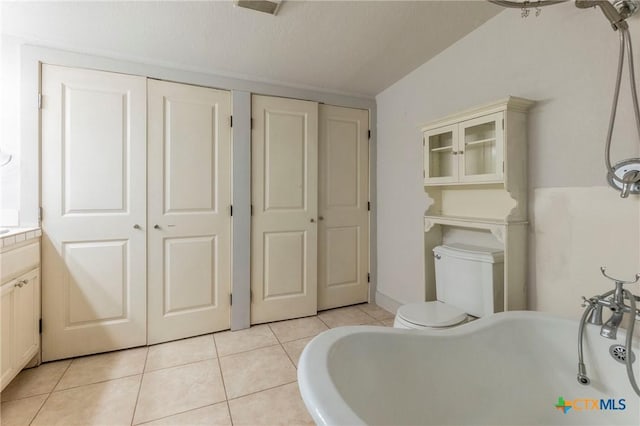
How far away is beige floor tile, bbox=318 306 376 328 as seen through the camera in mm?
2668

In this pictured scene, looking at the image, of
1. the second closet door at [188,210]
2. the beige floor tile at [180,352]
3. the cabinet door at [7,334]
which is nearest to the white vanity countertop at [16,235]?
the cabinet door at [7,334]

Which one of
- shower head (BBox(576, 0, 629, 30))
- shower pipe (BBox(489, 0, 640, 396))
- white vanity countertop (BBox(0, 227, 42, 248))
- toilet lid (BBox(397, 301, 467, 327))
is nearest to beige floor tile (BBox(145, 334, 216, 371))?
white vanity countertop (BBox(0, 227, 42, 248))

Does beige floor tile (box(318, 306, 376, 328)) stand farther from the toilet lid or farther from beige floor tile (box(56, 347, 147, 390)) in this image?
beige floor tile (box(56, 347, 147, 390))

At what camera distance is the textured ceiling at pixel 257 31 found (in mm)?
1671

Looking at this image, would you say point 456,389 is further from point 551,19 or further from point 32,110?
point 32,110

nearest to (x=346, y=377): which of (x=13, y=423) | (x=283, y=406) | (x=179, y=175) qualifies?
(x=283, y=406)

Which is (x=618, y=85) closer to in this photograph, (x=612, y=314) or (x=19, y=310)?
(x=612, y=314)

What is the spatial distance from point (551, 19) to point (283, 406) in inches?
98.6

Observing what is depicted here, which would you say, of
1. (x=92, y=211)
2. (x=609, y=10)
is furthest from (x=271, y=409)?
(x=609, y=10)

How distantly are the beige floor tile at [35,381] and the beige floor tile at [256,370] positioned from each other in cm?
101

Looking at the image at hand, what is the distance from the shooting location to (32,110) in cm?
196

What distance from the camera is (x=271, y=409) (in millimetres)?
1572

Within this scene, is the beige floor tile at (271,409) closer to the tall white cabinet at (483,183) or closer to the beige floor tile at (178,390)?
the beige floor tile at (178,390)

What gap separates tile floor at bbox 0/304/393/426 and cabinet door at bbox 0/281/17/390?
0.62 ft
